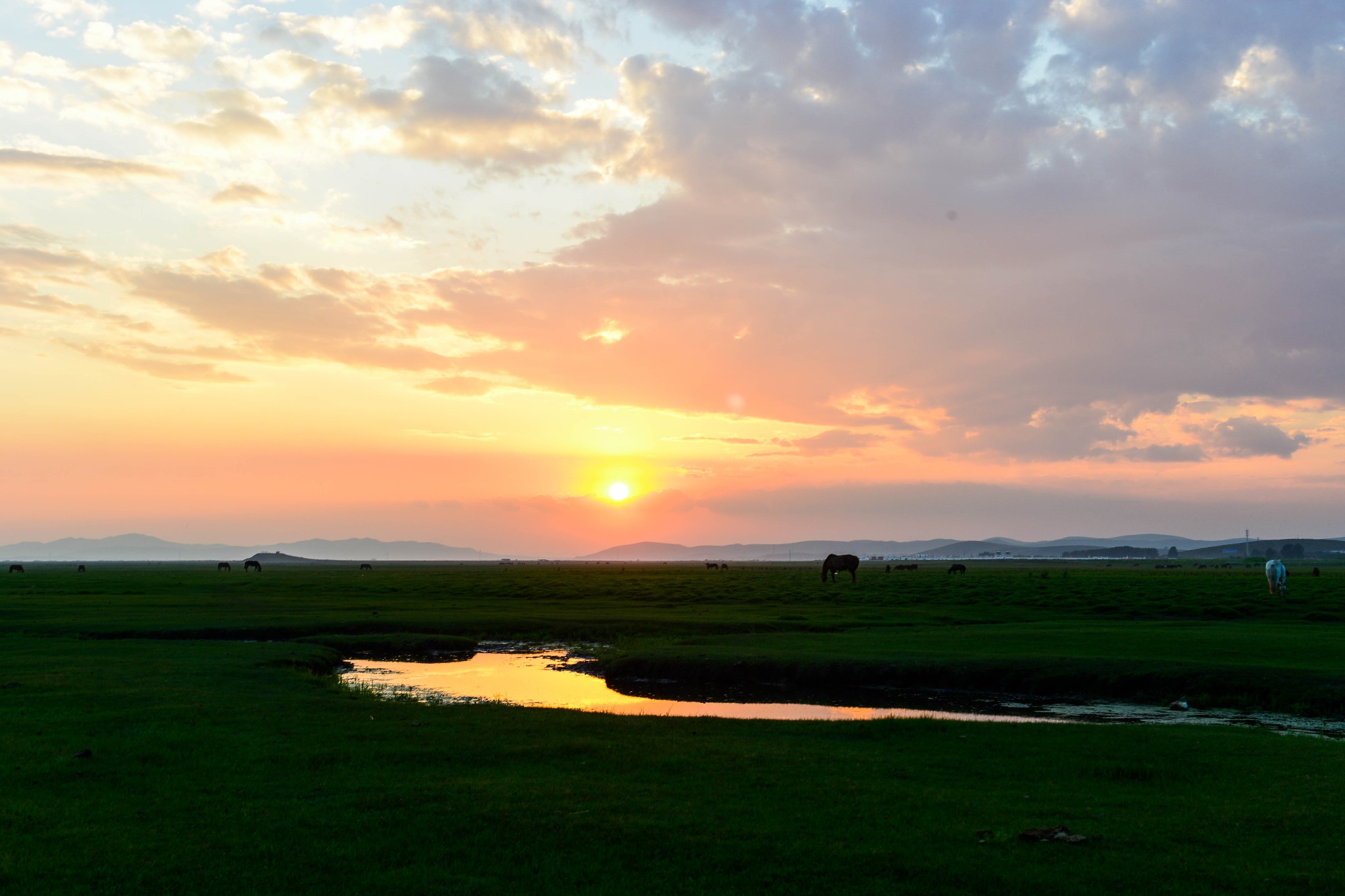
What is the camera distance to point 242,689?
86.1ft

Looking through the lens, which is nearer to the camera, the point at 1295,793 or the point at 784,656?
the point at 1295,793

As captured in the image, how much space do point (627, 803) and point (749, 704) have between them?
17.8 meters

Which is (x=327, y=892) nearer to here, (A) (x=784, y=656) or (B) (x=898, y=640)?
(A) (x=784, y=656)

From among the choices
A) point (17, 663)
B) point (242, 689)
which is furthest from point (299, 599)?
point (242, 689)

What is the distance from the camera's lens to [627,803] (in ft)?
47.4

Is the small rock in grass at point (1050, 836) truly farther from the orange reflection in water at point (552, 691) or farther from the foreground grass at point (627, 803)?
the orange reflection in water at point (552, 691)

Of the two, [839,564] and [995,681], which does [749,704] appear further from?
[839,564]

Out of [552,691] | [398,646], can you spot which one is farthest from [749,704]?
[398,646]

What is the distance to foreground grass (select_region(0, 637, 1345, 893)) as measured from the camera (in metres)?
11.4

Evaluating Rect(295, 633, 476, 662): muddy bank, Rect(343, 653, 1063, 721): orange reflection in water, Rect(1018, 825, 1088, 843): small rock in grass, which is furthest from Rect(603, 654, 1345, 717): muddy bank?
Rect(1018, 825, 1088, 843): small rock in grass

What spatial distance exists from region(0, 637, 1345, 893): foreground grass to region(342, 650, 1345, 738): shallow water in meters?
5.24

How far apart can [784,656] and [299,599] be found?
5328 cm

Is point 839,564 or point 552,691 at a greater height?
point 839,564

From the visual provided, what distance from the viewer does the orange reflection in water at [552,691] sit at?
2830 centimetres
